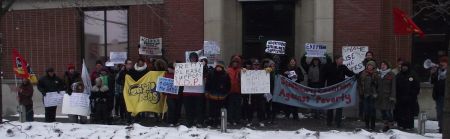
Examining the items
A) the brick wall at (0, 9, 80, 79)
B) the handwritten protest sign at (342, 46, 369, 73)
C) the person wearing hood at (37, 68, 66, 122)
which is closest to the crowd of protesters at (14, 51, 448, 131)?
the person wearing hood at (37, 68, 66, 122)

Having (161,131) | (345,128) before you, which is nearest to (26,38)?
(161,131)

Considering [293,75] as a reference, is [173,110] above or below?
below

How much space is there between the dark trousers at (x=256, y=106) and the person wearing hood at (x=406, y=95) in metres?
2.98

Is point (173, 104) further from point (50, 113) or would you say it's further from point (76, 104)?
point (50, 113)

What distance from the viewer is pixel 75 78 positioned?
14016 mm

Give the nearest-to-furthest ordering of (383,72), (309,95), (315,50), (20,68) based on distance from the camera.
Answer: (383,72) → (309,95) → (315,50) → (20,68)

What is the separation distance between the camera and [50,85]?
14.0m

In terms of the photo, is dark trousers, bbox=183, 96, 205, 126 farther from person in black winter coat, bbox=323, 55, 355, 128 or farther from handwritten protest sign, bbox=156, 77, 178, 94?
person in black winter coat, bbox=323, 55, 355, 128

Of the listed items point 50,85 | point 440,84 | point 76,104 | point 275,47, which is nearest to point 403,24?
point 440,84

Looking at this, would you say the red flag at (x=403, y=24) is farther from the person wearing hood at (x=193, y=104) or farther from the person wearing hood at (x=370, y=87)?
the person wearing hood at (x=193, y=104)

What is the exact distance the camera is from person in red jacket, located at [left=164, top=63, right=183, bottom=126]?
1298 cm

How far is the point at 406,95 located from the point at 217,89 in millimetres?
4081

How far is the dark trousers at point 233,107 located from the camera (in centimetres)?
1276

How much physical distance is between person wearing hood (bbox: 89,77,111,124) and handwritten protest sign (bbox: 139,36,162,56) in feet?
8.55
